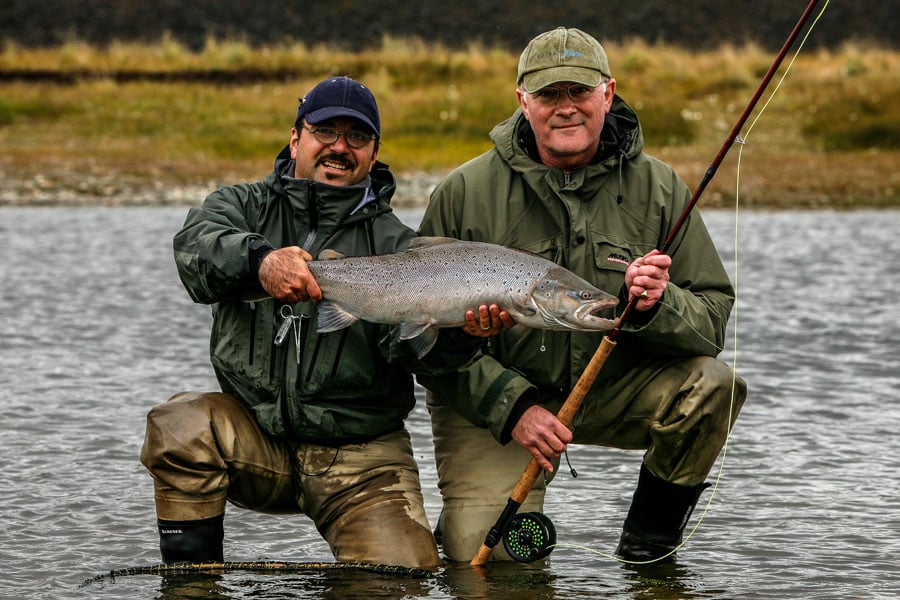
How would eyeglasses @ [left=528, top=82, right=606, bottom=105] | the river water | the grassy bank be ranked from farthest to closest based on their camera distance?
the grassy bank, eyeglasses @ [left=528, top=82, right=606, bottom=105], the river water

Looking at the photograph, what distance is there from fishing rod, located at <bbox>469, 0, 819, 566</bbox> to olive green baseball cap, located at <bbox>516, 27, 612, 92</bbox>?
0.56m

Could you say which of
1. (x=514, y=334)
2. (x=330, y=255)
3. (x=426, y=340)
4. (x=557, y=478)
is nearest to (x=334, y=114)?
(x=330, y=255)

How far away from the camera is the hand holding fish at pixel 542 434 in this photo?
4.57m

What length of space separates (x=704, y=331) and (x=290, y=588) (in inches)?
67.3

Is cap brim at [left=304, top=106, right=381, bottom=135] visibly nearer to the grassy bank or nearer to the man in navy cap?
the man in navy cap

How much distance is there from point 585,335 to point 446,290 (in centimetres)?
76

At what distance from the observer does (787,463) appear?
6609 mm

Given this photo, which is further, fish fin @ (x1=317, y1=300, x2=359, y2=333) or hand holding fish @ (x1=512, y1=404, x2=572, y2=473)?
hand holding fish @ (x1=512, y1=404, x2=572, y2=473)

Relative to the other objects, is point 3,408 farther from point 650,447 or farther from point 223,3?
point 223,3

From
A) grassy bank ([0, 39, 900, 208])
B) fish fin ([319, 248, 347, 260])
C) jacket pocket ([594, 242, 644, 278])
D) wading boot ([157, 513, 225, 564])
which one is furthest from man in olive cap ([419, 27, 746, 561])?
grassy bank ([0, 39, 900, 208])

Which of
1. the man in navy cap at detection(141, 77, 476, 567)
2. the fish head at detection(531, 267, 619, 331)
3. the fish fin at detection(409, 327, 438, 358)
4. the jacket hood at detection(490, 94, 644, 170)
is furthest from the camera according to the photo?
the jacket hood at detection(490, 94, 644, 170)

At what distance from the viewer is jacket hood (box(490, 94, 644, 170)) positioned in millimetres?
4992

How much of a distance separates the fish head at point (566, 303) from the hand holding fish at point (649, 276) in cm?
13

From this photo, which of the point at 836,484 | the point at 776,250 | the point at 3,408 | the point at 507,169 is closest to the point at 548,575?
the point at 507,169
